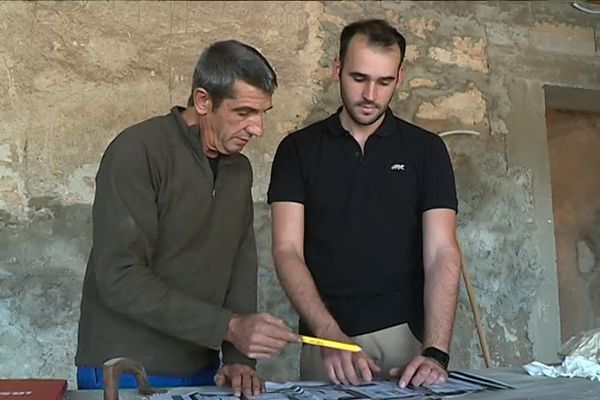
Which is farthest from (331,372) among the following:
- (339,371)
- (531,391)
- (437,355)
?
(531,391)

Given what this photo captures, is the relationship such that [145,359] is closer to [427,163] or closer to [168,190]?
[168,190]

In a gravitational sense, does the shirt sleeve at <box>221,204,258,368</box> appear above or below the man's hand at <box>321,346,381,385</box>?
above

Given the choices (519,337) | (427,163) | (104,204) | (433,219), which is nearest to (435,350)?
(433,219)

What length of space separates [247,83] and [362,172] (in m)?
0.59

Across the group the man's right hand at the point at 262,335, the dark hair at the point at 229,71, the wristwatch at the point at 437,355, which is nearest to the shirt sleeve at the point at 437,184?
the wristwatch at the point at 437,355

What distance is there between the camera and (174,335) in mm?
1516

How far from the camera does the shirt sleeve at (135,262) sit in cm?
148

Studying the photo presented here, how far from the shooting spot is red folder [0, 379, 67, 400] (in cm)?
123

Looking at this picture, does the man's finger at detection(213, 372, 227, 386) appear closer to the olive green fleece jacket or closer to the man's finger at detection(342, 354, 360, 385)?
the olive green fleece jacket

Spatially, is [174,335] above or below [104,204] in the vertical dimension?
below

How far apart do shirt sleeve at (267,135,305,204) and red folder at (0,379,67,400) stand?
2.93ft

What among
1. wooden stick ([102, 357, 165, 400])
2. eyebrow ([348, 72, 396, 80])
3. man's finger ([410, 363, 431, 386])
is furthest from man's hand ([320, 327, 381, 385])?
eyebrow ([348, 72, 396, 80])

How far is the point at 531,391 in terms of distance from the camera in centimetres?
150

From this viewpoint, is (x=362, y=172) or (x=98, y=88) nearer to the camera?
(x=362, y=172)
